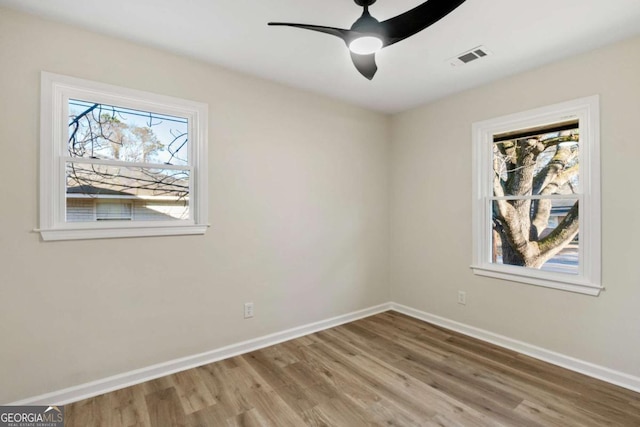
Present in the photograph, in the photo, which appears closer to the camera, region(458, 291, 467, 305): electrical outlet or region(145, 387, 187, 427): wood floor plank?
region(145, 387, 187, 427): wood floor plank

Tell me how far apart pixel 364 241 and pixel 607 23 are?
2714 millimetres

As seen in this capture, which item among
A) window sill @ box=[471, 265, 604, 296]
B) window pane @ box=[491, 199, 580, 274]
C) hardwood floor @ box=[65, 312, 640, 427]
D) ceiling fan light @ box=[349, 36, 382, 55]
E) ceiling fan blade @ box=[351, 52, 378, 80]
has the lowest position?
hardwood floor @ box=[65, 312, 640, 427]

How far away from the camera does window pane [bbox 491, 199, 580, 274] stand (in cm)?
256

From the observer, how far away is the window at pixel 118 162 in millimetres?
2031

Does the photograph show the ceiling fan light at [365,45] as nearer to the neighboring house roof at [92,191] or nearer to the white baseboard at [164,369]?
the neighboring house roof at [92,191]

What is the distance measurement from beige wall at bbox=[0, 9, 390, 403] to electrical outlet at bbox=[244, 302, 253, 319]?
0.06 metres

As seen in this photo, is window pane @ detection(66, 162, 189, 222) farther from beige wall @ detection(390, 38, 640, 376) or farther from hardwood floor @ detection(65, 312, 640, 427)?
beige wall @ detection(390, 38, 640, 376)

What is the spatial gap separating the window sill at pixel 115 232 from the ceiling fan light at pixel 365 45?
1.78 m

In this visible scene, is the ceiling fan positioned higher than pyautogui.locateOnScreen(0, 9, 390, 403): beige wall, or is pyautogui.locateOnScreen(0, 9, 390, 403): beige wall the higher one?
the ceiling fan

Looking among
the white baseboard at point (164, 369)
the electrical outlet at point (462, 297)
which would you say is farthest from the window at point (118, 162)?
the electrical outlet at point (462, 297)

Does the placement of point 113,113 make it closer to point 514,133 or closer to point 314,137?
point 314,137

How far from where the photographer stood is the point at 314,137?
327 cm

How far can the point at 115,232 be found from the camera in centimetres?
222

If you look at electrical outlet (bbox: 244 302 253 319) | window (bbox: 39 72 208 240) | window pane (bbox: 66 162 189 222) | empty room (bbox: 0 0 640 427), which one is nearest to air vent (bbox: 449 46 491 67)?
empty room (bbox: 0 0 640 427)
